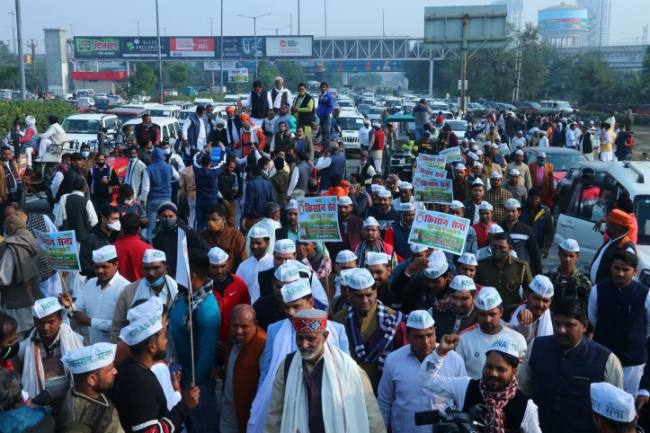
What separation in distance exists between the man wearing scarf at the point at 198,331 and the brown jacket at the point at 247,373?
1.03 ft

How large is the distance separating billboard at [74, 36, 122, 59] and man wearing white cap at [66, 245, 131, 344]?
9041cm

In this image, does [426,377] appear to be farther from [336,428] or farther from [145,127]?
[145,127]

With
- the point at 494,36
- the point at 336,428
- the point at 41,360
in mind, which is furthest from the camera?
the point at 494,36

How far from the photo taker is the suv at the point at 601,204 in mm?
9812

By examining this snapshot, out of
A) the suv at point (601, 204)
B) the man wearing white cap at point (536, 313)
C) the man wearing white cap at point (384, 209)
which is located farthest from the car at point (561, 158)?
the man wearing white cap at point (536, 313)

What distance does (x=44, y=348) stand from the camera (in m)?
5.23

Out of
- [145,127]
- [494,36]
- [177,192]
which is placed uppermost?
[494,36]

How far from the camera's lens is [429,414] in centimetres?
446

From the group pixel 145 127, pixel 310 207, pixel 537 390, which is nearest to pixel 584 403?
pixel 537 390

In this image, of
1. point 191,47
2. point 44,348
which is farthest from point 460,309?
point 191,47

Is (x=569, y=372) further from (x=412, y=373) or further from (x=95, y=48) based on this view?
(x=95, y=48)

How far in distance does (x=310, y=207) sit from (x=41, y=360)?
3.66 metres

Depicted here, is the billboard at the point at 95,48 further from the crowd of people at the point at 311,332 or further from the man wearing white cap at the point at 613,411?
the man wearing white cap at the point at 613,411

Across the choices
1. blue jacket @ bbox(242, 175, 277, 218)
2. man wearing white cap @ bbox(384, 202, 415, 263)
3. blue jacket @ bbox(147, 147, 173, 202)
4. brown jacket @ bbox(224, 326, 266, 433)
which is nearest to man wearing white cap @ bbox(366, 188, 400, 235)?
man wearing white cap @ bbox(384, 202, 415, 263)
